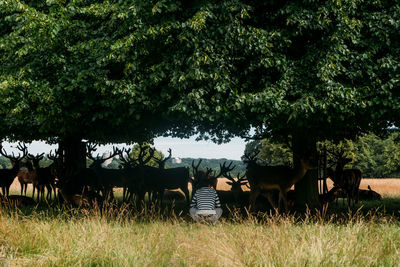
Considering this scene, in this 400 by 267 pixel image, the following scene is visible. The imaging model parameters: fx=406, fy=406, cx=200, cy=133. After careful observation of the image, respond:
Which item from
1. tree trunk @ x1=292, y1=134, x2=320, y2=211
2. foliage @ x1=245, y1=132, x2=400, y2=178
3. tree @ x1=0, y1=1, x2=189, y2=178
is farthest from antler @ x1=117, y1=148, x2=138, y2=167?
foliage @ x1=245, y1=132, x2=400, y2=178

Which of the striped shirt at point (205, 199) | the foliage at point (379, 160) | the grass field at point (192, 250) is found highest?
the foliage at point (379, 160)

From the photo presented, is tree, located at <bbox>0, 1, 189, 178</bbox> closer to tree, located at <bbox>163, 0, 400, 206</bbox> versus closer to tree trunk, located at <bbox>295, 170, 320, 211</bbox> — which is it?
tree, located at <bbox>163, 0, 400, 206</bbox>

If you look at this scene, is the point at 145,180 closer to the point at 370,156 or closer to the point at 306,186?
the point at 306,186

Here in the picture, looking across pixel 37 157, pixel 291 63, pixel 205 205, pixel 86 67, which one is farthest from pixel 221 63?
pixel 37 157

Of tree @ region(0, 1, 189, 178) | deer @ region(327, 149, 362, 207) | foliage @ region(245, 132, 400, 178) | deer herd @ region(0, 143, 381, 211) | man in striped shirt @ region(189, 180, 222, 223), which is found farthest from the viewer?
foliage @ region(245, 132, 400, 178)

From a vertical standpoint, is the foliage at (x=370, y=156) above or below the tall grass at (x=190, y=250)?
above

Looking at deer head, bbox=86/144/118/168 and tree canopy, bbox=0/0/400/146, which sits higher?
tree canopy, bbox=0/0/400/146

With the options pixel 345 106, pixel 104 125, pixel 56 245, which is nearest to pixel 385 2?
pixel 345 106

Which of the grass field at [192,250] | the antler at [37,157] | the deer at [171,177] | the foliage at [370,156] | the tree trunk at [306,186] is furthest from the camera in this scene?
the foliage at [370,156]

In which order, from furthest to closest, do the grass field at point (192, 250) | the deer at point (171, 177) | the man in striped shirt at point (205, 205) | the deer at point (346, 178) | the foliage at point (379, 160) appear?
the foliage at point (379, 160)
the deer at point (346, 178)
the deer at point (171, 177)
the man in striped shirt at point (205, 205)
the grass field at point (192, 250)

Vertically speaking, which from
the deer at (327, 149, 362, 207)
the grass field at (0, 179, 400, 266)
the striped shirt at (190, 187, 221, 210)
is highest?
the deer at (327, 149, 362, 207)

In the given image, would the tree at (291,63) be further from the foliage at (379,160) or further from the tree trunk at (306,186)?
the foliage at (379,160)

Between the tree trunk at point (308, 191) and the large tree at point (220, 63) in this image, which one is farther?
the tree trunk at point (308, 191)

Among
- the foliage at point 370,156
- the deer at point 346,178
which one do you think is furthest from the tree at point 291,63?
the foliage at point 370,156
